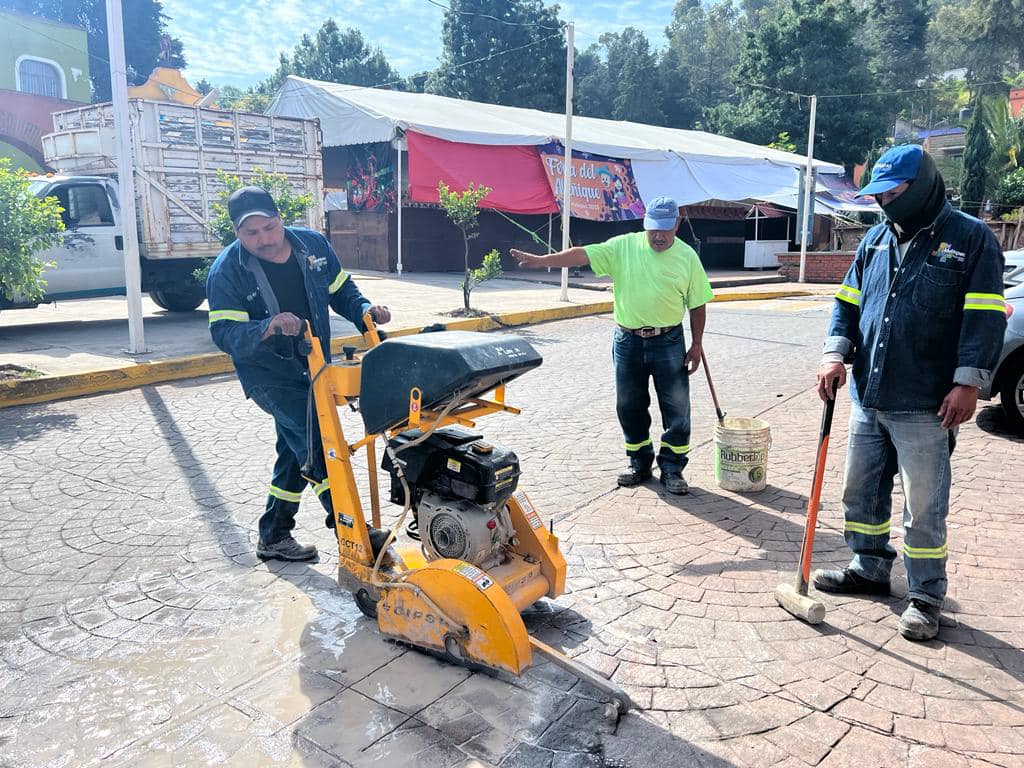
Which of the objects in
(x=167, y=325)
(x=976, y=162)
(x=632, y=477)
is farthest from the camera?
(x=976, y=162)

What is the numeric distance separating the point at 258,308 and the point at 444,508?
1.39m

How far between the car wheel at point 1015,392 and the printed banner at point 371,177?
1557cm

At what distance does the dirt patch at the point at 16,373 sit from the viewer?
771 cm

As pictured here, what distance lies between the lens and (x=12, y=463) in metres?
5.61

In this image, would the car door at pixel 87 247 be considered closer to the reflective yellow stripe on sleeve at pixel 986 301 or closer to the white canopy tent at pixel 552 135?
the white canopy tent at pixel 552 135

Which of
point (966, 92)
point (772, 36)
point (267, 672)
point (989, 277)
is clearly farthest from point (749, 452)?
point (966, 92)

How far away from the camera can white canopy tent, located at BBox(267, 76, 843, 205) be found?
60.4ft

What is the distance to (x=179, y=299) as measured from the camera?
13.0m

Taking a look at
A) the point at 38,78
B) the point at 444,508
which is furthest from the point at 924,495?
the point at 38,78

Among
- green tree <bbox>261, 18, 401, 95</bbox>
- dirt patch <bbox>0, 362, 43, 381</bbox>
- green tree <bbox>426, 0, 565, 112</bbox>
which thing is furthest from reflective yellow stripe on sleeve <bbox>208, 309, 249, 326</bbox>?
green tree <bbox>261, 18, 401, 95</bbox>

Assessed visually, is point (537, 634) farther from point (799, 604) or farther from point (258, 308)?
point (258, 308)

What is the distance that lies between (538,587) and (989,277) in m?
2.17

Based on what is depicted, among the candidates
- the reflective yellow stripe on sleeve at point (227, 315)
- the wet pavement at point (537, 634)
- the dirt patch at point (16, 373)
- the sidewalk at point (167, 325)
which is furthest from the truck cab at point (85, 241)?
the reflective yellow stripe on sleeve at point (227, 315)

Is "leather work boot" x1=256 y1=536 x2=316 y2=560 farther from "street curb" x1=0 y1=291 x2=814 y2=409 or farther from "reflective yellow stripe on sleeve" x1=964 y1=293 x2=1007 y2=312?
"street curb" x1=0 y1=291 x2=814 y2=409
